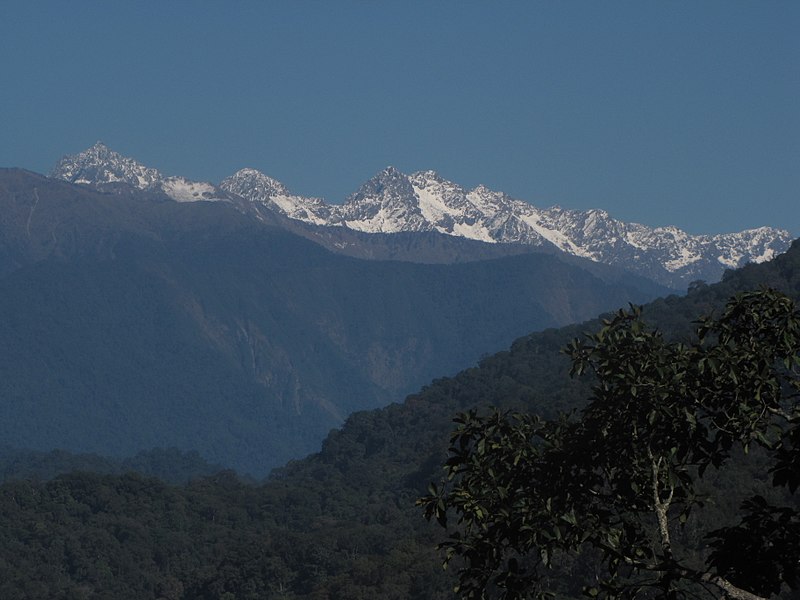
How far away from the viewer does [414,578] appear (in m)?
114

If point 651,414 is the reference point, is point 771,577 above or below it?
below

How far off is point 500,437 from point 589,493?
181 centimetres

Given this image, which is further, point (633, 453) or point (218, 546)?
point (218, 546)

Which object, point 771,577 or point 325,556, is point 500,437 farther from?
point 325,556

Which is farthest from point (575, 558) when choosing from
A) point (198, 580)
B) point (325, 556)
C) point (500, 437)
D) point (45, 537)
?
point (45, 537)

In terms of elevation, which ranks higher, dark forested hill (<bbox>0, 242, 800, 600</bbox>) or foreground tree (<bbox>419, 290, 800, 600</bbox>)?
foreground tree (<bbox>419, 290, 800, 600</bbox>)

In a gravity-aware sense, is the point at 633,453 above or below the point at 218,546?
above

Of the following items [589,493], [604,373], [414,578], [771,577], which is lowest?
[414,578]

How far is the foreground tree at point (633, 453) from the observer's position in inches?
788

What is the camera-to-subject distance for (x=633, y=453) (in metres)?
20.8

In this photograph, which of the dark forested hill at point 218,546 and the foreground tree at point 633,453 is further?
the dark forested hill at point 218,546

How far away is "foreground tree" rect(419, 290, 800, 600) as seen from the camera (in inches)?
788

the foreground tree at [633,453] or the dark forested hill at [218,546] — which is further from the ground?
the foreground tree at [633,453]

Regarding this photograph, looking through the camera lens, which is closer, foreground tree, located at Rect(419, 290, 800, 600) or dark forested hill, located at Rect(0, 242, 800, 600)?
foreground tree, located at Rect(419, 290, 800, 600)
